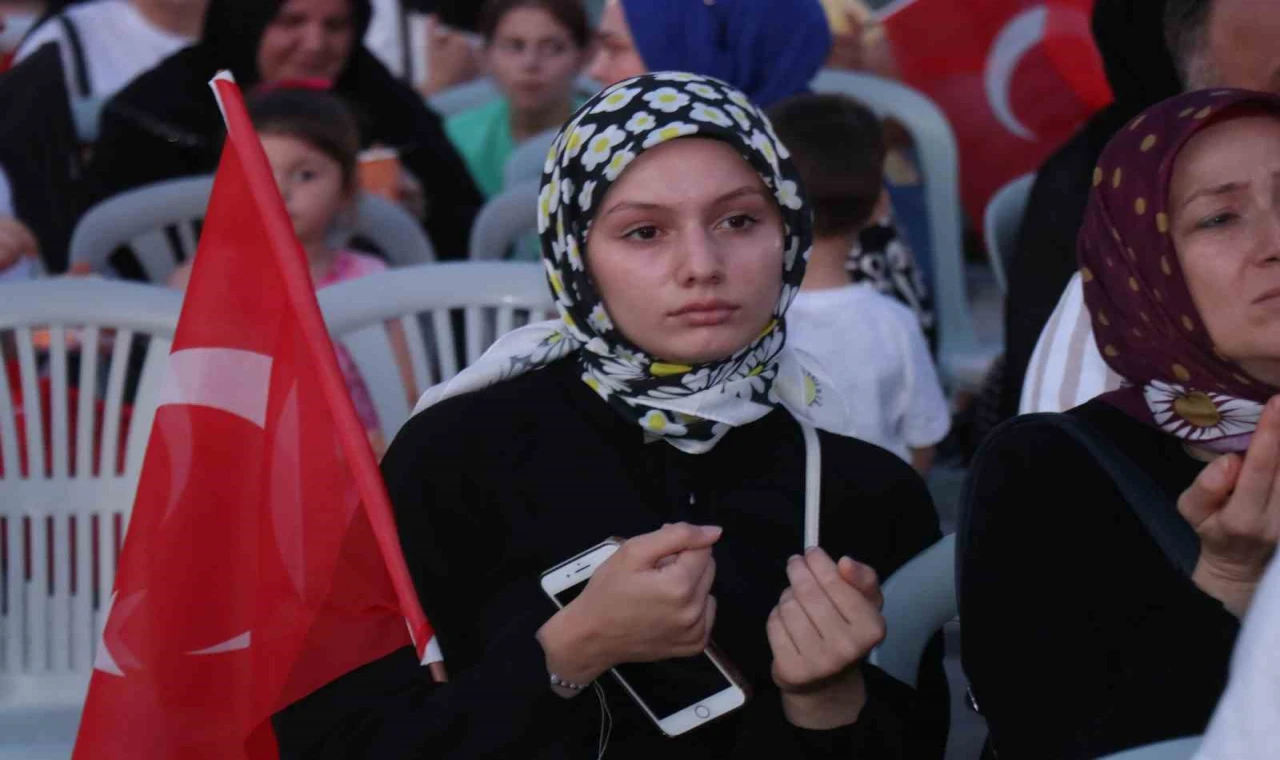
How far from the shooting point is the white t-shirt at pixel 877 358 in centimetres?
360

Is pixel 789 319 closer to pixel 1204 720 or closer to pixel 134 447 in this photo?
pixel 134 447

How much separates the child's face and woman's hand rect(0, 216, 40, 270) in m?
0.56

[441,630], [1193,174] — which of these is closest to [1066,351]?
[1193,174]

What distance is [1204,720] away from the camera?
6.81 feet

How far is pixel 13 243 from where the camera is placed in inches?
162

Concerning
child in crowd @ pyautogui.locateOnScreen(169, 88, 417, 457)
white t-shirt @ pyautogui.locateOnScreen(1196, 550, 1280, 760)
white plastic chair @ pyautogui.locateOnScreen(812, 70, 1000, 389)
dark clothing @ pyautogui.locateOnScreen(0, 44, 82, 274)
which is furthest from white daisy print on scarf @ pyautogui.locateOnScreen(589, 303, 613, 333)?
white plastic chair @ pyautogui.locateOnScreen(812, 70, 1000, 389)

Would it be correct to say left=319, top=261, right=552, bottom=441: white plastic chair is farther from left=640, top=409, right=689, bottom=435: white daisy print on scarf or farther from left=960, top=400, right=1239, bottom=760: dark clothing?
left=960, top=400, right=1239, bottom=760: dark clothing

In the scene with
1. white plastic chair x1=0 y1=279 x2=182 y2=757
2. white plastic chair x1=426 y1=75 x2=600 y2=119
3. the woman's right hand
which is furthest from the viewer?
white plastic chair x1=426 y1=75 x2=600 y2=119

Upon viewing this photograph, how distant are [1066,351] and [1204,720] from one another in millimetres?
893

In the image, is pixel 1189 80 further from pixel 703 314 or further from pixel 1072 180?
pixel 703 314

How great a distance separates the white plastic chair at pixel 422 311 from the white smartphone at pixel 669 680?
1.24 m

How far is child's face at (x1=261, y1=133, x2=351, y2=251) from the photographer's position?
4.26 meters

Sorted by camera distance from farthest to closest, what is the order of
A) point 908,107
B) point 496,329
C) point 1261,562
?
point 908,107 → point 496,329 → point 1261,562

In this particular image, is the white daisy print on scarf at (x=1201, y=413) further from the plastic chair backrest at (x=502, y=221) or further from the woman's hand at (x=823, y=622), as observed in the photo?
the plastic chair backrest at (x=502, y=221)
